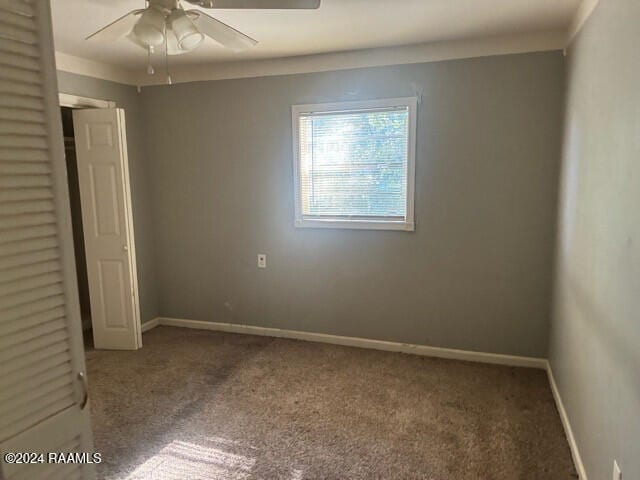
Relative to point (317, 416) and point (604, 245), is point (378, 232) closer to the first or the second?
point (317, 416)

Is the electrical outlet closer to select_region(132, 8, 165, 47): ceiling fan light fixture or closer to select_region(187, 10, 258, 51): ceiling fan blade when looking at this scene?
select_region(187, 10, 258, 51): ceiling fan blade

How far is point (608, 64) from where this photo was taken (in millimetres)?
1844

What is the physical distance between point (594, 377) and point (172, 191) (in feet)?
11.7

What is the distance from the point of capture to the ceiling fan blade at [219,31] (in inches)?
79.8

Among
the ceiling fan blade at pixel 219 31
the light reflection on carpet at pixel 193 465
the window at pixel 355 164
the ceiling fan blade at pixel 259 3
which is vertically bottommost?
the light reflection on carpet at pixel 193 465

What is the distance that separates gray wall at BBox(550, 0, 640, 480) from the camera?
149cm

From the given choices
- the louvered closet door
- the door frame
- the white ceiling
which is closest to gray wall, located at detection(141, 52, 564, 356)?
the white ceiling

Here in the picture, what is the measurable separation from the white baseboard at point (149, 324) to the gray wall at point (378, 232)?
0.47 feet

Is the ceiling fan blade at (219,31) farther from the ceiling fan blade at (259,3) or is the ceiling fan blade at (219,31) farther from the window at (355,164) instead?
the window at (355,164)

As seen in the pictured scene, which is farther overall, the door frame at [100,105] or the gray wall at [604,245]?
the door frame at [100,105]

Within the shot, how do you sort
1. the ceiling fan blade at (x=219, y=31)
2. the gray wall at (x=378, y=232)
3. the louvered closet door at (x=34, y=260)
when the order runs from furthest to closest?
the gray wall at (x=378, y=232)
the ceiling fan blade at (x=219, y=31)
the louvered closet door at (x=34, y=260)

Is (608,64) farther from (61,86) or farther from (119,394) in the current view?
(61,86)

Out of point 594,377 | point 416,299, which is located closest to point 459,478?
point 594,377

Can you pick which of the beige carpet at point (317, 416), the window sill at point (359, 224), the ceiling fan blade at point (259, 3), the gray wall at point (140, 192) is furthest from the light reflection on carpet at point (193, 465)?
the ceiling fan blade at point (259, 3)
